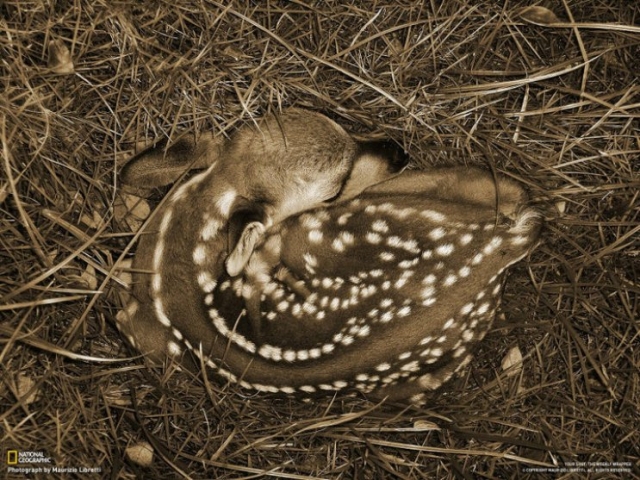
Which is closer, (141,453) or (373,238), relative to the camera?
(373,238)

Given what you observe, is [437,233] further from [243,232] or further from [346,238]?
[243,232]

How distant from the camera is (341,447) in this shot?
2.31m

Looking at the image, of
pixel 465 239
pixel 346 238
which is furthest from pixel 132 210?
pixel 465 239

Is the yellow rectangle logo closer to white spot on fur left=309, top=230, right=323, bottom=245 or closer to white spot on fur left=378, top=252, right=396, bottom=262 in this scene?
white spot on fur left=309, top=230, right=323, bottom=245

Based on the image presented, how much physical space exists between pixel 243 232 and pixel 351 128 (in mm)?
713

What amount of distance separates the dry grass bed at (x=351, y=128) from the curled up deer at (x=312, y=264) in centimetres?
17

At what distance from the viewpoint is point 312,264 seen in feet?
6.84

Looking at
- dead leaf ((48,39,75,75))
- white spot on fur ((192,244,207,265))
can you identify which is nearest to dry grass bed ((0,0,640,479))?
dead leaf ((48,39,75,75))

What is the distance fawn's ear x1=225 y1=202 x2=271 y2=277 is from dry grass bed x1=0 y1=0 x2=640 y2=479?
0.39 meters

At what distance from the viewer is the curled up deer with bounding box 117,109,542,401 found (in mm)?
1985

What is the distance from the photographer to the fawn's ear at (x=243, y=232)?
1874 millimetres

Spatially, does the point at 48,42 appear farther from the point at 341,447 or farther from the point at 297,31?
the point at 341,447

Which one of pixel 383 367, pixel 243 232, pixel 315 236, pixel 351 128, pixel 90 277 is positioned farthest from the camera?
pixel 351 128

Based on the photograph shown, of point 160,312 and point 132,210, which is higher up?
point 132,210
